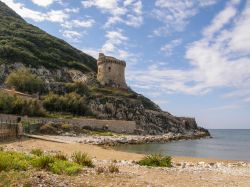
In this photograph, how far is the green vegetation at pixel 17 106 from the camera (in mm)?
53469

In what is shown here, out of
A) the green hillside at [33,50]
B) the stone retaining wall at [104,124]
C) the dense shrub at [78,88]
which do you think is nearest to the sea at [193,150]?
the stone retaining wall at [104,124]

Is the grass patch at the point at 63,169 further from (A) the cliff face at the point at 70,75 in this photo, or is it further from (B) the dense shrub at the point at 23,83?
(B) the dense shrub at the point at 23,83

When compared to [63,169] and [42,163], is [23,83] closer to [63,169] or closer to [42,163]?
[42,163]

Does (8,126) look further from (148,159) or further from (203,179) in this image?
(203,179)

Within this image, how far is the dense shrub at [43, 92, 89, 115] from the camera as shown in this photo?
222ft

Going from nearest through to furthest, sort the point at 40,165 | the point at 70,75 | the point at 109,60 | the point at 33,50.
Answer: the point at 40,165
the point at 109,60
the point at 70,75
the point at 33,50

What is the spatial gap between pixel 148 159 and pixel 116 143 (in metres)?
24.5

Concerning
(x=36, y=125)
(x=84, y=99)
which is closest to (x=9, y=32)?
(x=84, y=99)

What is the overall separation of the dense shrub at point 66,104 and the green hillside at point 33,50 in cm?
2931

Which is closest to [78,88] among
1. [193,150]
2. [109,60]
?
[109,60]

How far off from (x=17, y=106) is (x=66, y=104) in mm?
15224

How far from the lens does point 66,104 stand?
6938 centimetres

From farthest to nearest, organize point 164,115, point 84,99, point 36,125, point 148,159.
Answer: point 164,115 → point 84,99 → point 36,125 → point 148,159

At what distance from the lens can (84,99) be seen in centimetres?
7406
